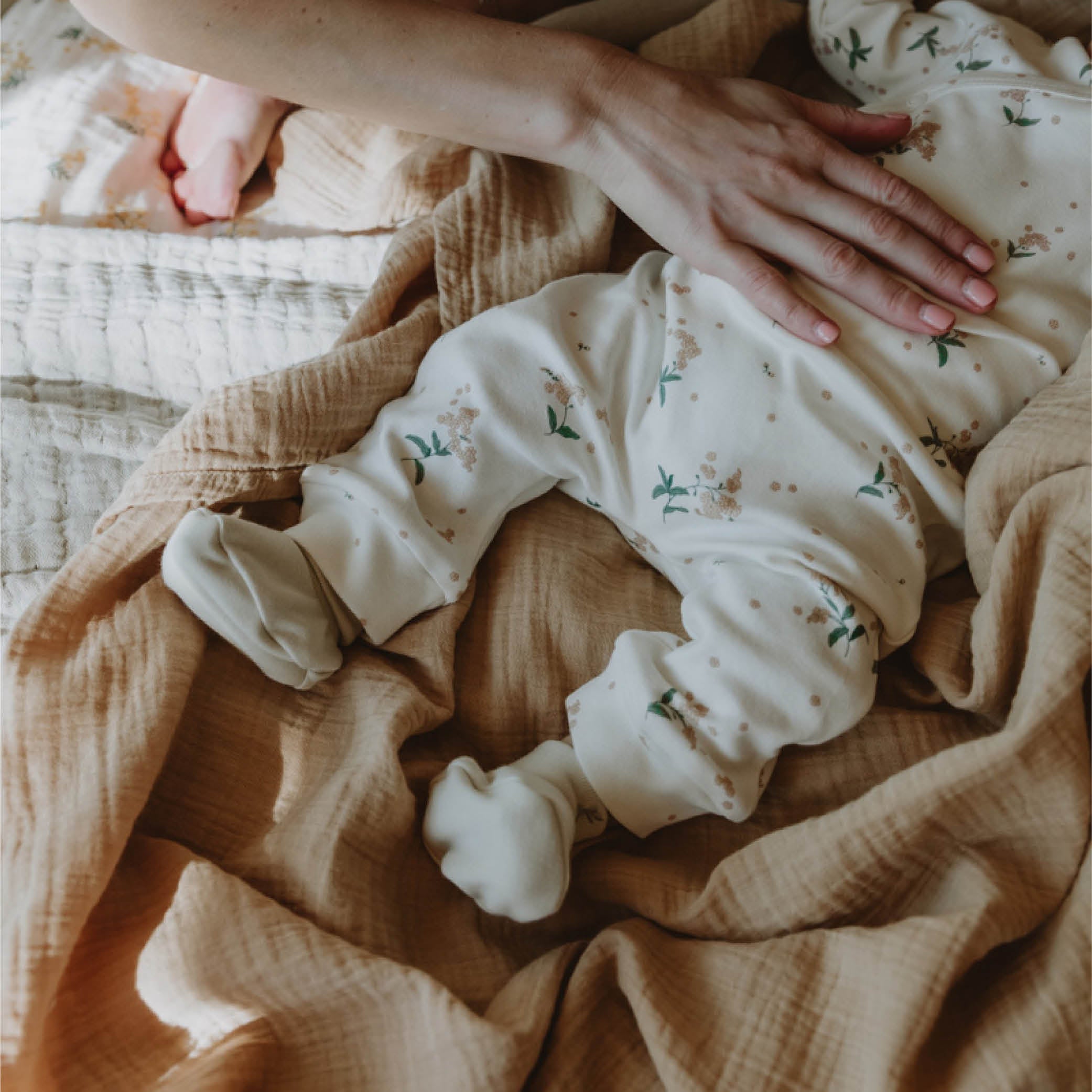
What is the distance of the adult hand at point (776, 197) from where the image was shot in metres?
0.73

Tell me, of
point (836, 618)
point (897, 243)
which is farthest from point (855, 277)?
point (836, 618)

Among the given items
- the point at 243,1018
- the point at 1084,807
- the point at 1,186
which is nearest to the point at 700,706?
the point at 1084,807

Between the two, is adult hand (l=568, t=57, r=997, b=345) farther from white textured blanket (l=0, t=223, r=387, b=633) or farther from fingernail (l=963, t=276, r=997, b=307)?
white textured blanket (l=0, t=223, r=387, b=633)

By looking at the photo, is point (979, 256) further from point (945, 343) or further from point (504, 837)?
point (504, 837)

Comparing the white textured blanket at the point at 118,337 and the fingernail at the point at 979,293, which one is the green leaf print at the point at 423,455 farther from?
the fingernail at the point at 979,293

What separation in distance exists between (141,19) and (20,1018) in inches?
27.4

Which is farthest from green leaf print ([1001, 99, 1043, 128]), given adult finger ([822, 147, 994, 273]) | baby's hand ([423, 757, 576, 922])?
baby's hand ([423, 757, 576, 922])

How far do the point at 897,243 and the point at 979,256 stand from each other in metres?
0.07

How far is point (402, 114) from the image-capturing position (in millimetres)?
794

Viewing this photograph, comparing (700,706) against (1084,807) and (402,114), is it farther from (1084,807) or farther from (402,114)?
(402,114)

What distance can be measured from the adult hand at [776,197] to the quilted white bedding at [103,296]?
1.07 ft

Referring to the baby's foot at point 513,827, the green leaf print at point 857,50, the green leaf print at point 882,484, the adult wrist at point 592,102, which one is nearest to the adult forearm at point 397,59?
the adult wrist at point 592,102

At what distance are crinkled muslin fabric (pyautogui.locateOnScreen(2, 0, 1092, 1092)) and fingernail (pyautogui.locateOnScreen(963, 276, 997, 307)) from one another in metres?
0.10

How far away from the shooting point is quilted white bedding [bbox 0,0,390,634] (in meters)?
0.87
